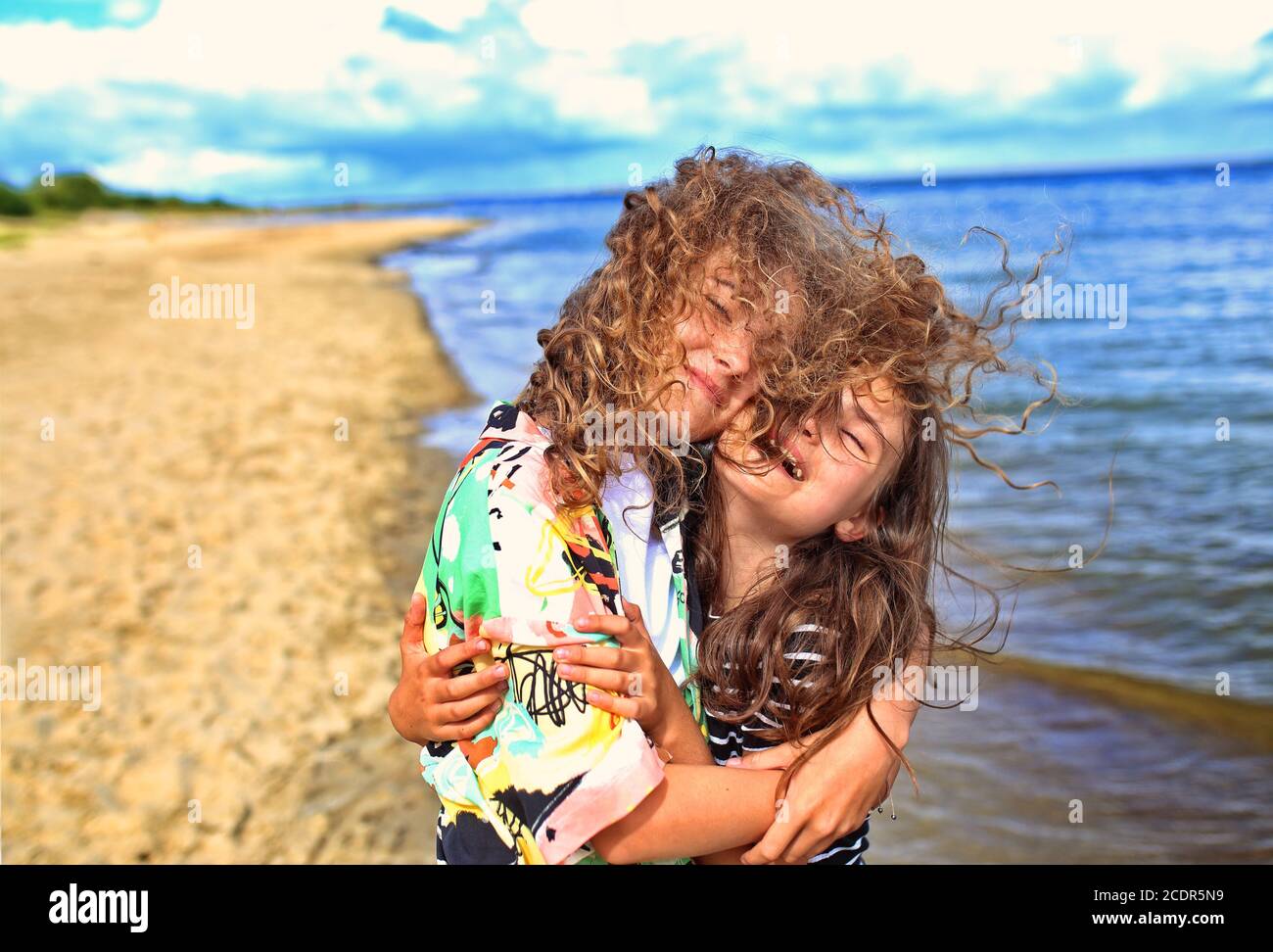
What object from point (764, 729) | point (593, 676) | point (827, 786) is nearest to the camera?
→ point (593, 676)

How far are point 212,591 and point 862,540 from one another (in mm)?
4758

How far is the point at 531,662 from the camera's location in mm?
1555

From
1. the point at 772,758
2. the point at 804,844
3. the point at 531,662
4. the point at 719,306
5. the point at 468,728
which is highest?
the point at 719,306

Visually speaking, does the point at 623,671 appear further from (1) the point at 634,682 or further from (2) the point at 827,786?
Answer: (2) the point at 827,786

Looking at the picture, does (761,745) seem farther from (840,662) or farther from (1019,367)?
(1019,367)

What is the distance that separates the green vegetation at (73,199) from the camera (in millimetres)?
49188

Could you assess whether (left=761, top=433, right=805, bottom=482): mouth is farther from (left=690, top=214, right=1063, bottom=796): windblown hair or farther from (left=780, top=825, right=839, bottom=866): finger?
(left=780, top=825, right=839, bottom=866): finger

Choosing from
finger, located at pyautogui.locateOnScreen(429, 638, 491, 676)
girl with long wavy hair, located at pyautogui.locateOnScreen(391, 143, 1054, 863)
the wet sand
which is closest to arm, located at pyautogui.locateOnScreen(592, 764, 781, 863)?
girl with long wavy hair, located at pyautogui.locateOnScreen(391, 143, 1054, 863)

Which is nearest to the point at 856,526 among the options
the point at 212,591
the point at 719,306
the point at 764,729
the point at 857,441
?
the point at 857,441

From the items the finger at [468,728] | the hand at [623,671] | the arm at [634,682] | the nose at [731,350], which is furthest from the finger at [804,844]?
the nose at [731,350]

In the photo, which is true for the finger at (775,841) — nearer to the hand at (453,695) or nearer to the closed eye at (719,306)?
the hand at (453,695)

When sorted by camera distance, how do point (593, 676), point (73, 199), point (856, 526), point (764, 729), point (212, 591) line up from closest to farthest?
point (593, 676) → point (764, 729) → point (856, 526) → point (212, 591) → point (73, 199)

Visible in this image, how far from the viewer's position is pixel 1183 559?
645cm
